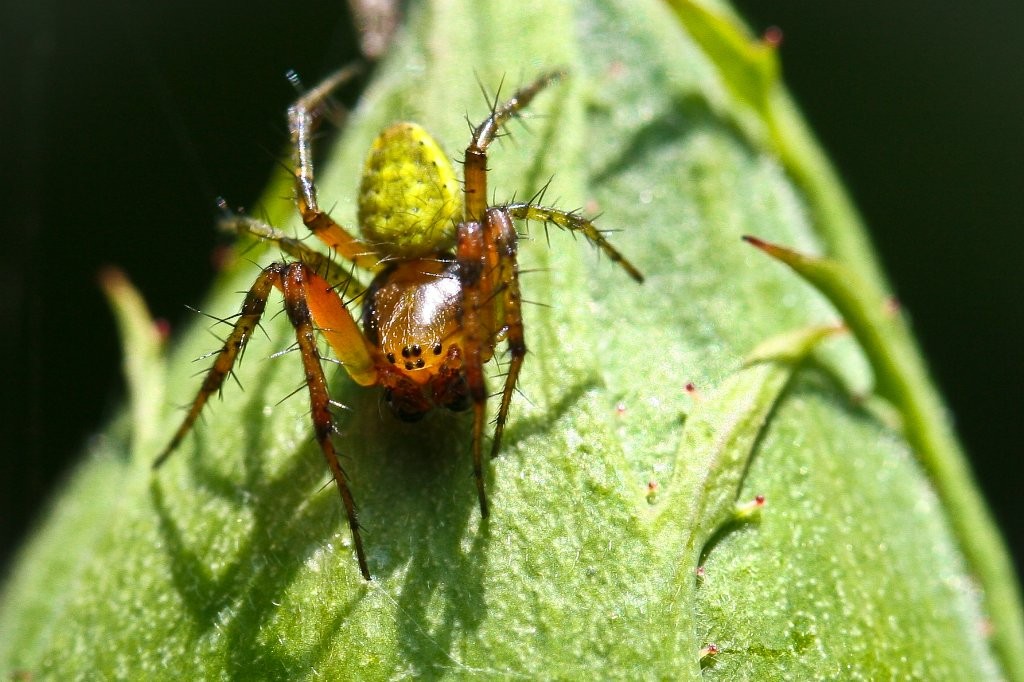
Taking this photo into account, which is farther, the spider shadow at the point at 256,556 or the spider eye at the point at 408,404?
the spider eye at the point at 408,404

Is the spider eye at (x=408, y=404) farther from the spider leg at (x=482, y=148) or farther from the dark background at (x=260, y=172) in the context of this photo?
the dark background at (x=260, y=172)

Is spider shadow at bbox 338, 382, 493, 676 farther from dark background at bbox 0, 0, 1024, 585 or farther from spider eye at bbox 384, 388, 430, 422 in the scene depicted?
dark background at bbox 0, 0, 1024, 585

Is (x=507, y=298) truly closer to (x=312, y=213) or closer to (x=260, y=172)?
(x=312, y=213)

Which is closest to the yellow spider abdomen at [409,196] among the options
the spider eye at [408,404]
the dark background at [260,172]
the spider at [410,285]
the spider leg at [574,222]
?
the spider at [410,285]

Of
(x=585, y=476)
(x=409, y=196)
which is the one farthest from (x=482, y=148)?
(x=585, y=476)

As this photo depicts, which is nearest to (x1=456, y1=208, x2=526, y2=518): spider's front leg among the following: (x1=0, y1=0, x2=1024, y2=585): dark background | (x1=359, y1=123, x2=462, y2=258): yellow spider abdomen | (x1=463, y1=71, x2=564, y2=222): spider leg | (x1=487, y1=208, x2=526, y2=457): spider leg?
(x1=487, y1=208, x2=526, y2=457): spider leg

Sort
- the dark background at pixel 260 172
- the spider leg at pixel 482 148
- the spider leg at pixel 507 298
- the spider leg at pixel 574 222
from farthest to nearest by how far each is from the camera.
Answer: the dark background at pixel 260 172 < the spider leg at pixel 482 148 < the spider leg at pixel 574 222 < the spider leg at pixel 507 298

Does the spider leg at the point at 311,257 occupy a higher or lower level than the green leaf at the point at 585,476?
higher

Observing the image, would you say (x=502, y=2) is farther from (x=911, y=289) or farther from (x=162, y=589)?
(x=911, y=289)
